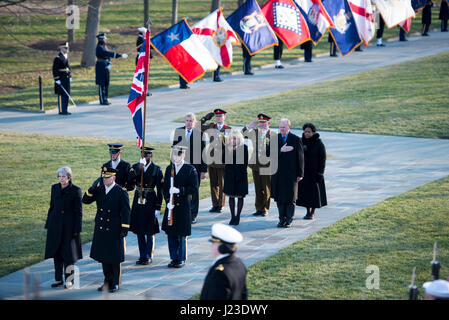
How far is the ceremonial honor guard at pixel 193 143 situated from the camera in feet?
41.8

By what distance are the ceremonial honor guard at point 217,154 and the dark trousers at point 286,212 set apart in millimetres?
1445

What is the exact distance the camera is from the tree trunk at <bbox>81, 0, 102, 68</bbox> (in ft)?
96.6

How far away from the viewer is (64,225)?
970 centimetres

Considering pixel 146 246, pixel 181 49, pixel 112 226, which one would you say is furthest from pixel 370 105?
pixel 112 226

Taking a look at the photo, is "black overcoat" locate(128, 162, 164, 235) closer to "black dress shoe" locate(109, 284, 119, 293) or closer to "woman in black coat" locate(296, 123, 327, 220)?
"black dress shoe" locate(109, 284, 119, 293)

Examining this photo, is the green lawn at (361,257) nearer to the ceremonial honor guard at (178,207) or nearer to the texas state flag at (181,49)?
the ceremonial honor guard at (178,207)

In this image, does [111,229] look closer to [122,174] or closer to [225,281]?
[122,174]

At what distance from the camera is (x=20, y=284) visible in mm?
9766

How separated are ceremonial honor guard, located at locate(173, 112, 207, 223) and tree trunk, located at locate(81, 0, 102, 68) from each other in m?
18.0

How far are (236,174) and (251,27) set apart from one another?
1089 cm

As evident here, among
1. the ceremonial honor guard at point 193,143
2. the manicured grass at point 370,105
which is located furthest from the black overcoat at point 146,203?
the manicured grass at point 370,105

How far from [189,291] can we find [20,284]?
8.00ft

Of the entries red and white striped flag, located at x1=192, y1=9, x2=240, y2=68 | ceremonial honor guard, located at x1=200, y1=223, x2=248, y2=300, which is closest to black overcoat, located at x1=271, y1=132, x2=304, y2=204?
ceremonial honor guard, located at x1=200, y1=223, x2=248, y2=300
